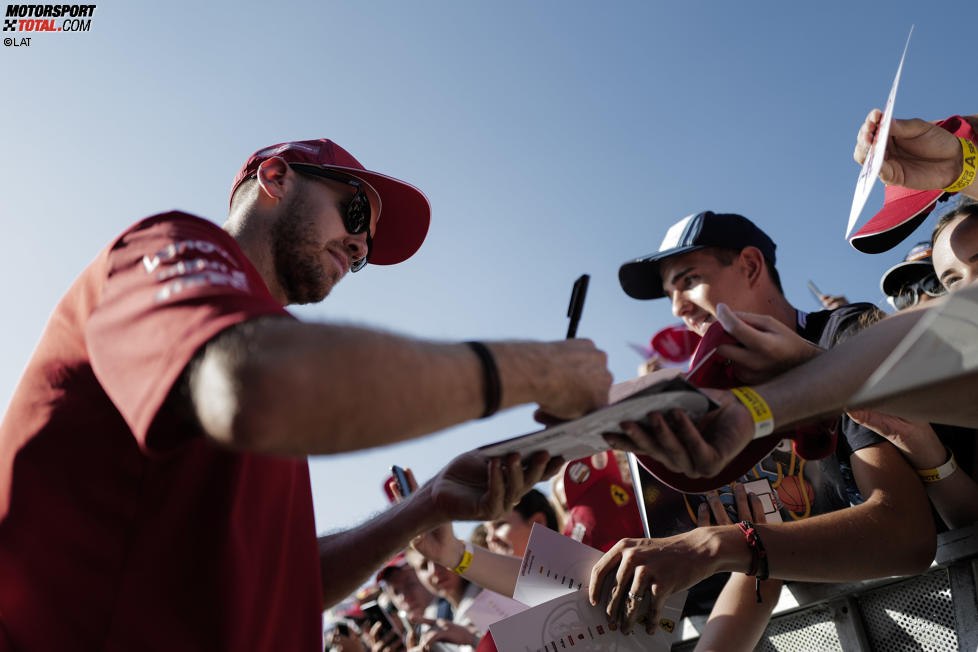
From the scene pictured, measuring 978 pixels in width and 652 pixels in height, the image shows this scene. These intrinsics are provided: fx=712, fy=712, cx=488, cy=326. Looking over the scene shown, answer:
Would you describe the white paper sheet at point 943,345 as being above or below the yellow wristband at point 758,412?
above

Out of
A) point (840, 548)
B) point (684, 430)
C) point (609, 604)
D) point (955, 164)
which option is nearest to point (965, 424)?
point (840, 548)

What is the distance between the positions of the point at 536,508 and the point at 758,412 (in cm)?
342

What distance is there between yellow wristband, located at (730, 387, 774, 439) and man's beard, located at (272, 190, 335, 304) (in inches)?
56.5

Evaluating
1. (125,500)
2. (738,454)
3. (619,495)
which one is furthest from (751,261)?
(125,500)

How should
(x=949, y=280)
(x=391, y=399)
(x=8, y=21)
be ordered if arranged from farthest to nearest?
(x=8, y=21) < (x=949, y=280) < (x=391, y=399)

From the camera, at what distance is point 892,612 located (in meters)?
2.50

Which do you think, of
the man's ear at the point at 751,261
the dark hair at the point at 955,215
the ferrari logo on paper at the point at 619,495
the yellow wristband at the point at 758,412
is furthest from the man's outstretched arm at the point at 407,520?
the dark hair at the point at 955,215

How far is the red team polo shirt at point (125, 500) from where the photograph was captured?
1.29 meters

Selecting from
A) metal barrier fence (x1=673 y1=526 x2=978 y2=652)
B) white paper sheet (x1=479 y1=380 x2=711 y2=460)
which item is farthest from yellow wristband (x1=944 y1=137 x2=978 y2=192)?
white paper sheet (x1=479 y1=380 x2=711 y2=460)

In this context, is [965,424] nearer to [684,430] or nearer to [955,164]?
[684,430]

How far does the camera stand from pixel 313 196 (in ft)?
8.34

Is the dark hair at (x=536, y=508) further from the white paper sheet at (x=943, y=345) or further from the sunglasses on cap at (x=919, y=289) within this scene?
the white paper sheet at (x=943, y=345)

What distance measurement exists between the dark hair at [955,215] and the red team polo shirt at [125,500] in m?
2.82

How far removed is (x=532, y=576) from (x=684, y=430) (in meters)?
1.11
